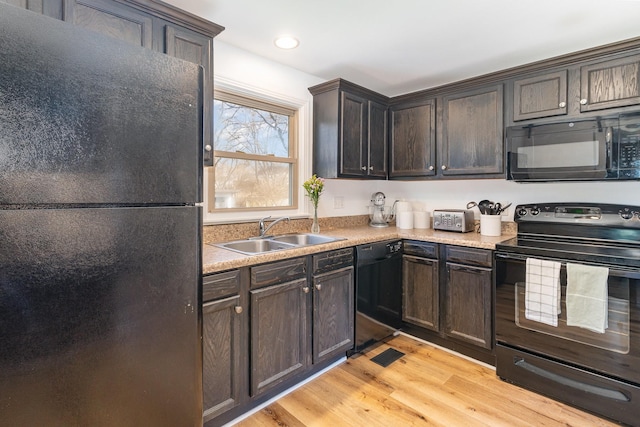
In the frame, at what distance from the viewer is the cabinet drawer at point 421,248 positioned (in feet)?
8.59

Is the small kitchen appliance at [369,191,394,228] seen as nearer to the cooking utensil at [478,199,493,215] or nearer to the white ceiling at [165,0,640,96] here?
the cooking utensil at [478,199,493,215]

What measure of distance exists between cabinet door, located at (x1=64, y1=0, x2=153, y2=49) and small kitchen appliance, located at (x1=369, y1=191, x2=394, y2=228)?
7.71ft

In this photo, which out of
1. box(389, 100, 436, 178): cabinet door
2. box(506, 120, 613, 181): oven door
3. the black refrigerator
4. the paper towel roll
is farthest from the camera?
the paper towel roll

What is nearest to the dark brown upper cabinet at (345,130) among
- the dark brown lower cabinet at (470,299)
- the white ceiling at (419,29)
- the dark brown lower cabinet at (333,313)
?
the white ceiling at (419,29)

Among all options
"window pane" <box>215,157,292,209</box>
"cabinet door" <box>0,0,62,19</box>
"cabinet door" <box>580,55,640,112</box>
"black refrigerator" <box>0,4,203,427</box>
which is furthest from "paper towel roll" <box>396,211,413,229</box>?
"cabinet door" <box>0,0,62,19</box>

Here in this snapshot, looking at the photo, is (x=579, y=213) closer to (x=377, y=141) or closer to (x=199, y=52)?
(x=377, y=141)

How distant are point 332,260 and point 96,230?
156 cm

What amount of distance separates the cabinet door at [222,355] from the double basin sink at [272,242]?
51 cm

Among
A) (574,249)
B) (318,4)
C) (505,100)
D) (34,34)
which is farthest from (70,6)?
A: (574,249)

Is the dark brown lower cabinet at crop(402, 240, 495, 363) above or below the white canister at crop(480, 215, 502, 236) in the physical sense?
below

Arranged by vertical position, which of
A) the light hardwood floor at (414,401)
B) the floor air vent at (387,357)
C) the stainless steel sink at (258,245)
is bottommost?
the light hardwood floor at (414,401)

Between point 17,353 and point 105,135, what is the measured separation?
0.56 m

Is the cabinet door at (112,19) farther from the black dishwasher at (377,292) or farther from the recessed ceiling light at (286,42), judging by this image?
the black dishwasher at (377,292)

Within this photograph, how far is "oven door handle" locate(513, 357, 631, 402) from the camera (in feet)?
5.98
